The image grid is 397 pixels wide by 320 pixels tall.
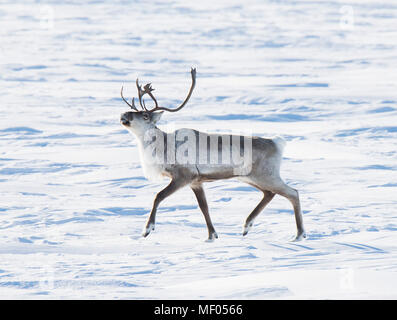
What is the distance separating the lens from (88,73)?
20.1m

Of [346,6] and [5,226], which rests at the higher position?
[346,6]

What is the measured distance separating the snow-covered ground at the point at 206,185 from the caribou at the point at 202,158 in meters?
0.41

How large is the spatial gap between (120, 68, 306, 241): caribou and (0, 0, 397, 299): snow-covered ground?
410 mm

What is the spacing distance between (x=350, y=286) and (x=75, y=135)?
8.01m

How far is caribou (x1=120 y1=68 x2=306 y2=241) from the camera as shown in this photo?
6.26m

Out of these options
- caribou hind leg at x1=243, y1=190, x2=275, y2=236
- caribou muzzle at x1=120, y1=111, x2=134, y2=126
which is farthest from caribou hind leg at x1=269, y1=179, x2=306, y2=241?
caribou muzzle at x1=120, y1=111, x2=134, y2=126

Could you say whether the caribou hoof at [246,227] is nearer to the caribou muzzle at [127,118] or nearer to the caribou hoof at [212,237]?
the caribou hoof at [212,237]

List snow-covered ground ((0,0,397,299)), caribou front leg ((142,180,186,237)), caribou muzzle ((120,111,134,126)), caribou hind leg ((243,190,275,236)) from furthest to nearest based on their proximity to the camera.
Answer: caribou hind leg ((243,190,275,236)), caribou muzzle ((120,111,134,126)), caribou front leg ((142,180,186,237)), snow-covered ground ((0,0,397,299))

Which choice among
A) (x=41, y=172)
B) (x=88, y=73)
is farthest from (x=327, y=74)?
(x=41, y=172)

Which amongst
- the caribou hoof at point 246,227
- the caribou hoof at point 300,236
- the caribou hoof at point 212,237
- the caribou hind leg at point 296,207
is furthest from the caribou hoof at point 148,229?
the caribou hoof at point 300,236

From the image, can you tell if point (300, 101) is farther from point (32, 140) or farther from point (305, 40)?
point (305, 40)

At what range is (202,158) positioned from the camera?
626 cm

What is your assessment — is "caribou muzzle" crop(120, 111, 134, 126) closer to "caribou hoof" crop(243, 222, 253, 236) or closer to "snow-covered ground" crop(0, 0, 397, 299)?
"snow-covered ground" crop(0, 0, 397, 299)

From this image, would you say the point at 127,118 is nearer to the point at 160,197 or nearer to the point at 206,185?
the point at 160,197
